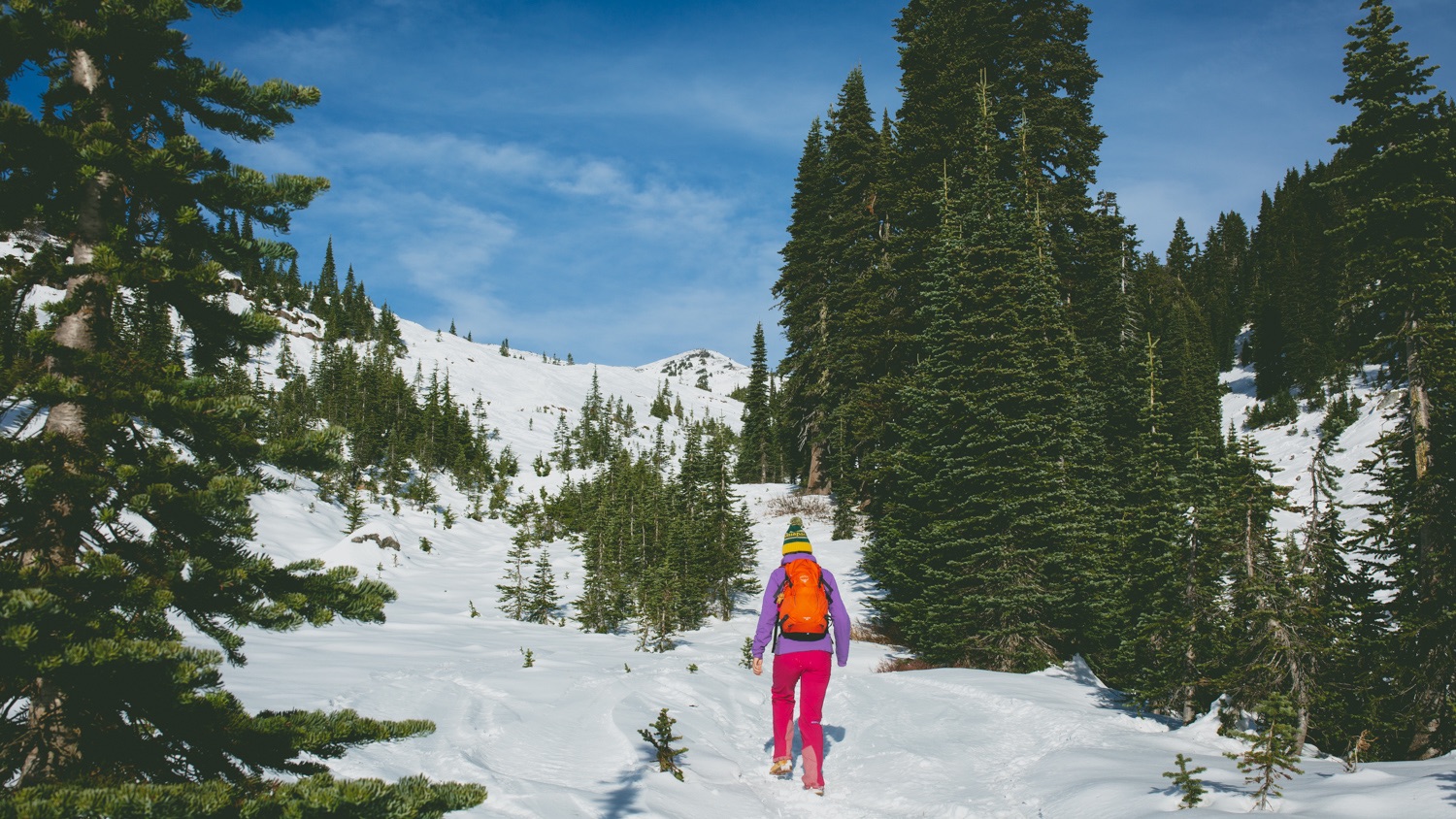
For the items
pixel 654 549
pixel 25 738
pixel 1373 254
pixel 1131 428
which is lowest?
pixel 654 549

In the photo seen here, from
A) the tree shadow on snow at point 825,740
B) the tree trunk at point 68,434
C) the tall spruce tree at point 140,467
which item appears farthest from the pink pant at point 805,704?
the tree trunk at point 68,434

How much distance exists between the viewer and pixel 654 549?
35125mm

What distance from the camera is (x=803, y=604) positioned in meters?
6.96

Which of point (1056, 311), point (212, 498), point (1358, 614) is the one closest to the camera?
point (212, 498)

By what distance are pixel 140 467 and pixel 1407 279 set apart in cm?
1635

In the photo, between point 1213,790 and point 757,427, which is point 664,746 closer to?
point 1213,790

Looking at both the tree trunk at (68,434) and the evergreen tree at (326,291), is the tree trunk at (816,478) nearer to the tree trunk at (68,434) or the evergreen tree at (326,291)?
the tree trunk at (68,434)

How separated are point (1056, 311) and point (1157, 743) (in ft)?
42.9

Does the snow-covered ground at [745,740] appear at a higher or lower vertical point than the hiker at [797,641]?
lower

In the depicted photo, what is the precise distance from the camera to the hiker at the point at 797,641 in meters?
6.86

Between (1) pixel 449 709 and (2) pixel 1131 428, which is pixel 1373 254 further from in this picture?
(1) pixel 449 709

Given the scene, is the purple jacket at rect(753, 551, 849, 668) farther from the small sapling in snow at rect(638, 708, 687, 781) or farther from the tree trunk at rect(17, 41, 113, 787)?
the tree trunk at rect(17, 41, 113, 787)

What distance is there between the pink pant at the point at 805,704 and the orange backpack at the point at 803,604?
0.23m

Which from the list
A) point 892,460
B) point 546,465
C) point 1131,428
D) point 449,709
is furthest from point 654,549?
point 546,465
